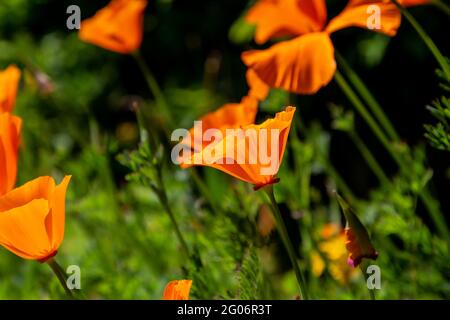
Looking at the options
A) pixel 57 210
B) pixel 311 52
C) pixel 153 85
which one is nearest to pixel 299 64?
pixel 311 52

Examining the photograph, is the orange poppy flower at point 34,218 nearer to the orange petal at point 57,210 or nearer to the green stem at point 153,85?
the orange petal at point 57,210

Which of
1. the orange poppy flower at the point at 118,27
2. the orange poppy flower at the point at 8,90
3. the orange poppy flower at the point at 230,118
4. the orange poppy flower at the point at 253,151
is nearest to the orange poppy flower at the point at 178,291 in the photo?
the orange poppy flower at the point at 253,151

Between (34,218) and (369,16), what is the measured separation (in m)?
0.41

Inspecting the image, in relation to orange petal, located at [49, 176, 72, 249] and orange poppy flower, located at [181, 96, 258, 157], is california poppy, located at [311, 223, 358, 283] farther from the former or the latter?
orange petal, located at [49, 176, 72, 249]

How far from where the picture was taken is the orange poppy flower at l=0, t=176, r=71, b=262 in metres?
0.80

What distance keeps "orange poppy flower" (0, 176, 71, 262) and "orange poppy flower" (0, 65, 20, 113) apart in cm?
20

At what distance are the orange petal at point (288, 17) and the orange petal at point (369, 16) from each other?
0.03 meters

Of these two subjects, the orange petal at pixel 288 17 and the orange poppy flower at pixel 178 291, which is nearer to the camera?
the orange poppy flower at pixel 178 291

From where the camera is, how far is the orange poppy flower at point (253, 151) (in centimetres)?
77

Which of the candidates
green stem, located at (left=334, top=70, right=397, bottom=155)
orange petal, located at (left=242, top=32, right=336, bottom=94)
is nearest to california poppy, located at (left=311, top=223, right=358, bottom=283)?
green stem, located at (left=334, top=70, right=397, bottom=155)

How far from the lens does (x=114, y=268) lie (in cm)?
134

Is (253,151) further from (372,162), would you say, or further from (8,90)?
(372,162)

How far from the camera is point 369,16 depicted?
0.95 meters
